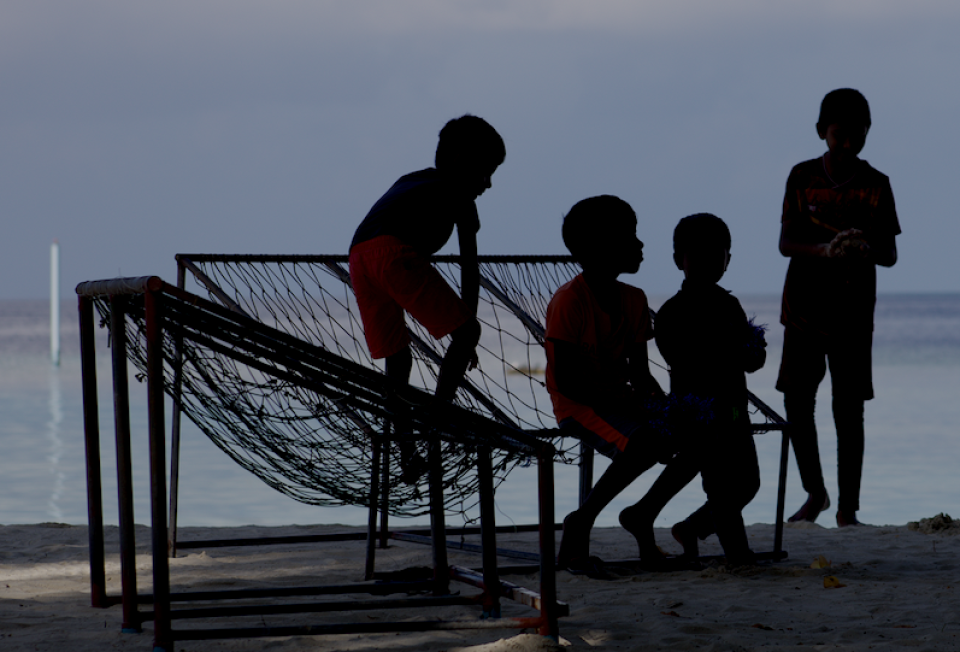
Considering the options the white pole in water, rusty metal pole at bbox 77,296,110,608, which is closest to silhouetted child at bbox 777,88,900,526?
rusty metal pole at bbox 77,296,110,608

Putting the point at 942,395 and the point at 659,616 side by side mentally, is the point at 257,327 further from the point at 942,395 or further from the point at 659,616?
the point at 942,395

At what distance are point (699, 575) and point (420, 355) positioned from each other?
1.29m

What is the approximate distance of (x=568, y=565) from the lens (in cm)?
326

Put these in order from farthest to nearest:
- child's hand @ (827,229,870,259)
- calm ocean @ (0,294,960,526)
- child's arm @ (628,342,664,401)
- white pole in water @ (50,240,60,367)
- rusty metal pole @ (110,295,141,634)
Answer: white pole in water @ (50,240,60,367) < calm ocean @ (0,294,960,526) < child's hand @ (827,229,870,259) < child's arm @ (628,342,664,401) < rusty metal pole @ (110,295,141,634)

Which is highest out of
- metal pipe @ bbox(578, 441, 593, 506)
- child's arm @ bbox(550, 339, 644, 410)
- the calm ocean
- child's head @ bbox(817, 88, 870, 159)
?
child's head @ bbox(817, 88, 870, 159)

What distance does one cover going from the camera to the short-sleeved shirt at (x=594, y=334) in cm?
317

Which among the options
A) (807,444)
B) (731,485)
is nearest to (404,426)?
(731,485)

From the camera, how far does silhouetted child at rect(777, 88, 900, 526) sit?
4398mm

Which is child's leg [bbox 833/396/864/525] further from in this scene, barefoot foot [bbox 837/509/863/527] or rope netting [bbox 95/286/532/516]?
rope netting [bbox 95/286/532/516]

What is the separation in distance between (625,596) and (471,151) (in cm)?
144

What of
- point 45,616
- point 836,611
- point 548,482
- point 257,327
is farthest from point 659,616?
point 45,616

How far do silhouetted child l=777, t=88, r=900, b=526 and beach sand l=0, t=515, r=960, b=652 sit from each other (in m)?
0.43

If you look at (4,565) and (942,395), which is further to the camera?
(942,395)

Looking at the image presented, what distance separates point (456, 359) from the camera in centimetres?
310
